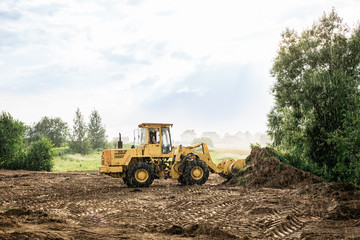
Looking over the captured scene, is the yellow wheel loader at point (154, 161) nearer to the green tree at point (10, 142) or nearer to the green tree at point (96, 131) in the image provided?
the green tree at point (10, 142)

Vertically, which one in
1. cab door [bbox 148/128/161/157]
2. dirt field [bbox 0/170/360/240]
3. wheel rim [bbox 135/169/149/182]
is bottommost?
dirt field [bbox 0/170/360/240]

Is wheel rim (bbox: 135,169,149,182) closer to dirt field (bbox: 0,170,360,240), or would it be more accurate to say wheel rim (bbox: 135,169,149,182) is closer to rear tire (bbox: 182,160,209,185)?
rear tire (bbox: 182,160,209,185)

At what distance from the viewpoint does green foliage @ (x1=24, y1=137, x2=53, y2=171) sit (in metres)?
28.0

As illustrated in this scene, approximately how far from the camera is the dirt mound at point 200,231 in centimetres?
629

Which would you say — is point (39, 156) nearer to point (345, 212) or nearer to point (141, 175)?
point (141, 175)

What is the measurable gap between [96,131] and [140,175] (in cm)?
4786

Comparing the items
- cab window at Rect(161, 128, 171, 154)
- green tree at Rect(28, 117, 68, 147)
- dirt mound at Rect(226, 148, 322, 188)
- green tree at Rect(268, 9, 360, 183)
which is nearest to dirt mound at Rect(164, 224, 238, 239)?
dirt mound at Rect(226, 148, 322, 188)

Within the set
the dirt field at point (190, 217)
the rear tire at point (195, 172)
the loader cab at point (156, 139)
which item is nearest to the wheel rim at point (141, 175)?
the loader cab at point (156, 139)

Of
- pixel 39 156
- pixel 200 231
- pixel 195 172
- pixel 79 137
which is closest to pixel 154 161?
pixel 195 172

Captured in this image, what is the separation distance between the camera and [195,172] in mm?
14977

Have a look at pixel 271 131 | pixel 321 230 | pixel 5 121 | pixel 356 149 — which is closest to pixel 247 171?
pixel 356 149

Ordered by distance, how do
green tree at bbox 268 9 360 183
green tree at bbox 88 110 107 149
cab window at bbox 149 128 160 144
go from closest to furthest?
cab window at bbox 149 128 160 144 < green tree at bbox 268 9 360 183 < green tree at bbox 88 110 107 149

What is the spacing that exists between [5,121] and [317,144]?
25.1m

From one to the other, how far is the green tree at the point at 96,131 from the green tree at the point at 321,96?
4035cm
